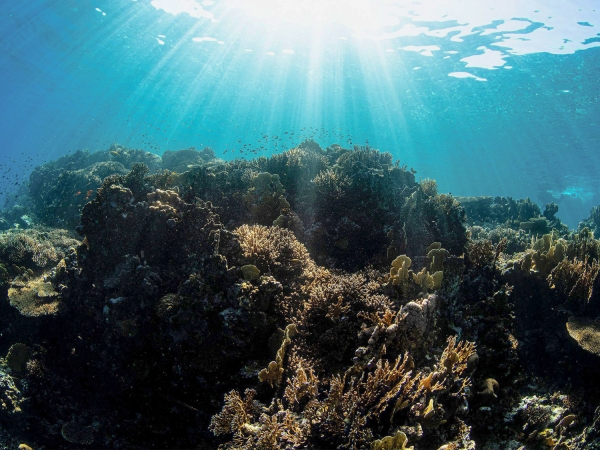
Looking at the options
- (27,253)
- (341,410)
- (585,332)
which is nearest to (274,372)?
(341,410)

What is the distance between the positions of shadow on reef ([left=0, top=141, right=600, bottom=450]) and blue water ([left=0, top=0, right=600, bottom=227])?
13.0 meters

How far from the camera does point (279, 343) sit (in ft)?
15.8

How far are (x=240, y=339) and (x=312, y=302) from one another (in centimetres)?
130

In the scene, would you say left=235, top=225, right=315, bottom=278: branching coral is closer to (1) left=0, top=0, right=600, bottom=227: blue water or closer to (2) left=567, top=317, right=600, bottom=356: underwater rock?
(2) left=567, top=317, right=600, bottom=356: underwater rock

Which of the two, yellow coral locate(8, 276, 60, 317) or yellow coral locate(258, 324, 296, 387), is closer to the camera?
yellow coral locate(258, 324, 296, 387)

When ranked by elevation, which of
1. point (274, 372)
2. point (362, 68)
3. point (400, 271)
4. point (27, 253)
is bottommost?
point (27, 253)

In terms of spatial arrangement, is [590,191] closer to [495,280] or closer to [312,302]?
[495,280]

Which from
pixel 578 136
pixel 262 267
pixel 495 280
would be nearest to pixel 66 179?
pixel 262 267

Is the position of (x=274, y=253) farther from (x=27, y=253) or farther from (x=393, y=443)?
(x=27, y=253)

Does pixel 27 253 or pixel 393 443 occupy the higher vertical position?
pixel 393 443

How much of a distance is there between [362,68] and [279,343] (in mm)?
36978

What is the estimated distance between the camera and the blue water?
2158cm

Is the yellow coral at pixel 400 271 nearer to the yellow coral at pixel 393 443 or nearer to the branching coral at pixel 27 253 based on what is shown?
the yellow coral at pixel 393 443

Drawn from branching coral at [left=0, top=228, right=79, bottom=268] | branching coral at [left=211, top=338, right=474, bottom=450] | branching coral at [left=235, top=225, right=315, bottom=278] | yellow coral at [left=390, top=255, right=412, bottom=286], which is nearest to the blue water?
branching coral at [left=0, top=228, right=79, bottom=268]
